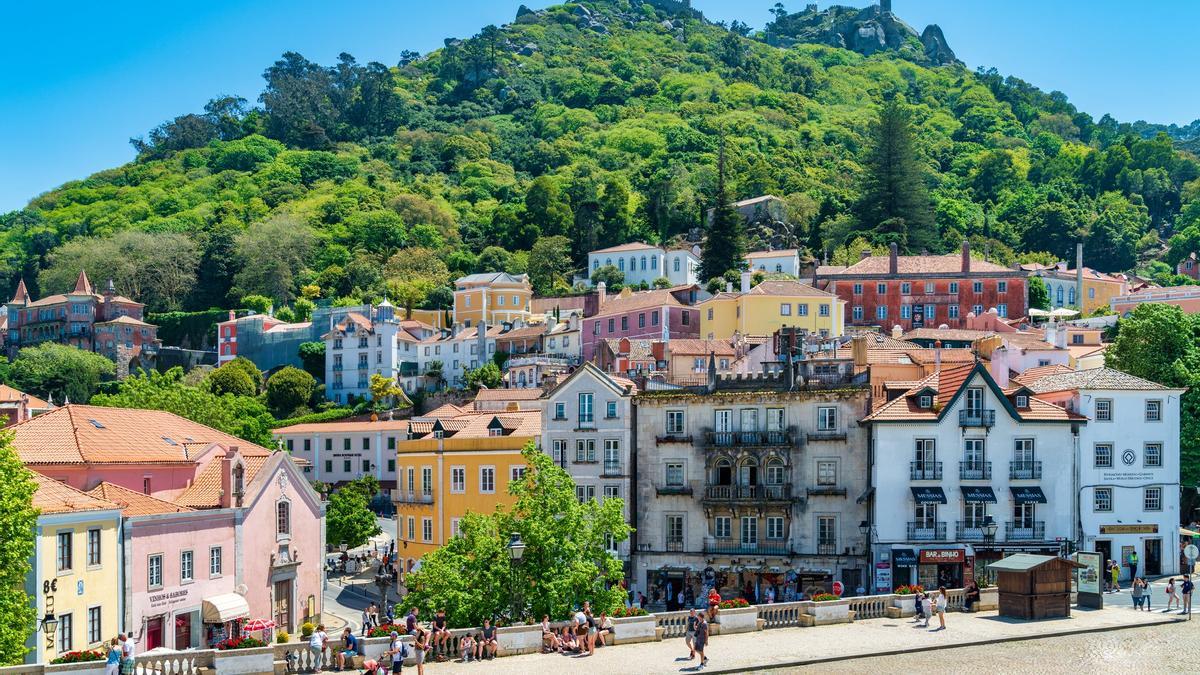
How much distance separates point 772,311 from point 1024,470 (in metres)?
48.4

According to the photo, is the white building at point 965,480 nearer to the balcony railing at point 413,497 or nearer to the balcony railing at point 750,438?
the balcony railing at point 750,438

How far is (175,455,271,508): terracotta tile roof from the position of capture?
5028 cm

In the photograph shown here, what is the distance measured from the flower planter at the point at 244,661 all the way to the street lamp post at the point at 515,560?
7.79 m

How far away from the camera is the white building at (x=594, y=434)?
5956 centimetres

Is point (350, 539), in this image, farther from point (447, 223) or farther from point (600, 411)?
point (447, 223)

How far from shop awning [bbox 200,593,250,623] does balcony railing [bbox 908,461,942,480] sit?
24.6 metres

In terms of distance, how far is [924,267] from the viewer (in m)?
113

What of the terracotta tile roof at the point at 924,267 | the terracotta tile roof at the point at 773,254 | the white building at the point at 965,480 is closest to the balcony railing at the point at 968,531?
the white building at the point at 965,480

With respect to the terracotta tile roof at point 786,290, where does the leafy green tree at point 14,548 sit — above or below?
below

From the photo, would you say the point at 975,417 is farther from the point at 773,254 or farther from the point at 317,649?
the point at 773,254

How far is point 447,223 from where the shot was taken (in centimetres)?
17212

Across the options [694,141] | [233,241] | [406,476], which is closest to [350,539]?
[406,476]

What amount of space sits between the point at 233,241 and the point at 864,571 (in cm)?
11812

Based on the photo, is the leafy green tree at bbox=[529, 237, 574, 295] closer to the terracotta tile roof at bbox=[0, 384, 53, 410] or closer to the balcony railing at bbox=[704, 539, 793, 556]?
the terracotta tile roof at bbox=[0, 384, 53, 410]
